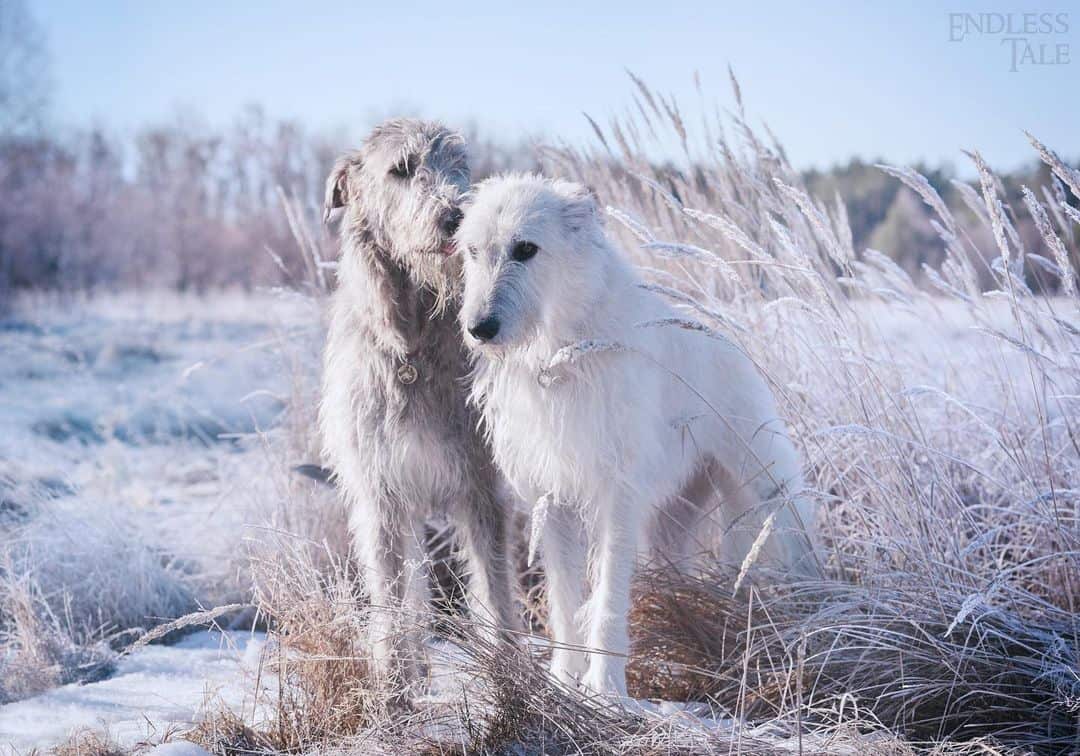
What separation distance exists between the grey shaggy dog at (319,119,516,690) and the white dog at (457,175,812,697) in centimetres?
20

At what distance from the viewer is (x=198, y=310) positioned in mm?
16094

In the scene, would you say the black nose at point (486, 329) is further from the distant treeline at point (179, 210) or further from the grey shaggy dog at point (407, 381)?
the distant treeline at point (179, 210)

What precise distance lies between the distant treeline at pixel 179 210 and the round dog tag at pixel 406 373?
7.45m

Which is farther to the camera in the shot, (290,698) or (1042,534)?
(1042,534)

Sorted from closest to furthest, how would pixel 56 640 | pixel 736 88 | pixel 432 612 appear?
pixel 432 612
pixel 56 640
pixel 736 88

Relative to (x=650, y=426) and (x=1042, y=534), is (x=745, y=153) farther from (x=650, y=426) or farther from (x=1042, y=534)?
(x=1042, y=534)

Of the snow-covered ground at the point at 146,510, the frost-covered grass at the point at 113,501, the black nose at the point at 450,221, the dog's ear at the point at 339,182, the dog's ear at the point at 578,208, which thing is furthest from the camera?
the frost-covered grass at the point at 113,501

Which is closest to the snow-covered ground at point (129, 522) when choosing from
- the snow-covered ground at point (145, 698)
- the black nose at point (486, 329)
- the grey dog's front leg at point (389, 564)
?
the snow-covered ground at point (145, 698)

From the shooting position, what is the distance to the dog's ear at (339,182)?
353 centimetres

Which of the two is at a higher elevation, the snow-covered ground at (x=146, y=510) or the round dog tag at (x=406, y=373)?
the round dog tag at (x=406, y=373)

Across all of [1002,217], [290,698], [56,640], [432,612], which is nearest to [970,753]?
[432,612]

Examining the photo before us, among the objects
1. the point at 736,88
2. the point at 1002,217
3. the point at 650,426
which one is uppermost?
the point at 736,88

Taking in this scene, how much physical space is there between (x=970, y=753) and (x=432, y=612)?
1521 mm

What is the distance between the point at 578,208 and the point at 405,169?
2.47ft
